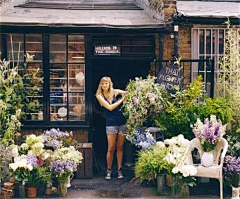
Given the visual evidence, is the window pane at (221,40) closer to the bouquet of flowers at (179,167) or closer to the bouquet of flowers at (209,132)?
the bouquet of flowers at (209,132)

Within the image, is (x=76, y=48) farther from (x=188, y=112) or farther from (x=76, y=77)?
(x=188, y=112)

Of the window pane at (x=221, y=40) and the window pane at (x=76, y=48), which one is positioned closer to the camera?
the window pane at (x=76, y=48)

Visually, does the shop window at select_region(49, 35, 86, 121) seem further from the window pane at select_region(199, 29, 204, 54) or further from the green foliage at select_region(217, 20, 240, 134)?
the green foliage at select_region(217, 20, 240, 134)

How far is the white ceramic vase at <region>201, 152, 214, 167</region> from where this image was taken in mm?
6855

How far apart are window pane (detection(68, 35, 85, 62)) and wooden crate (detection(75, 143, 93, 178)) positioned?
1829 mm

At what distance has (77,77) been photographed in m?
8.83

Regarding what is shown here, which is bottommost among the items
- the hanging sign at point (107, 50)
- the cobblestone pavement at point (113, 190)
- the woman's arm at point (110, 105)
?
the cobblestone pavement at point (113, 190)

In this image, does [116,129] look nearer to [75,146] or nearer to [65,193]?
[75,146]

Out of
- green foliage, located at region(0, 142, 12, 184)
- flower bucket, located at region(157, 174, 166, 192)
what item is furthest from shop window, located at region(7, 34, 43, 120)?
flower bucket, located at region(157, 174, 166, 192)

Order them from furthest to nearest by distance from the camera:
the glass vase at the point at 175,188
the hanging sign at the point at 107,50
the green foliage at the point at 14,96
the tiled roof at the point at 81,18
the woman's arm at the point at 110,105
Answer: the hanging sign at the point at 107,50 < the tiled roof at the point at 81,18 < the woman's arm at the point at 110,105 < the green foliage at the point at 14,96 < the glass vase at the point at 175,188

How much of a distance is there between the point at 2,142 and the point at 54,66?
7.04 ft

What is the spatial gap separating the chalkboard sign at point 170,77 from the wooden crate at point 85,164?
1.85m

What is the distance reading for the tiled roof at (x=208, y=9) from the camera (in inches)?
336

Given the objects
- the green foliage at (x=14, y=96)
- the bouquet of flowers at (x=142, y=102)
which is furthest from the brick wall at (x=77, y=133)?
the bouquet of flowers at (x=142, y=102)
